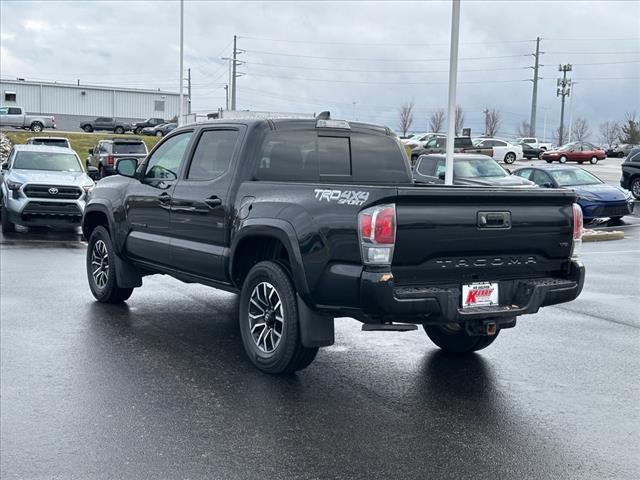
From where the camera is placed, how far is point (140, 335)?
772cm

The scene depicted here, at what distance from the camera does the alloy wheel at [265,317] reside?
6.36 m

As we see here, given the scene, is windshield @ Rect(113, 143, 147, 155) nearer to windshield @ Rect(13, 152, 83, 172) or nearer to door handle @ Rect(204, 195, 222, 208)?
windshield @ Rect(13, 152, 83, 172)

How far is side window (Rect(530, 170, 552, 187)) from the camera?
859 inches

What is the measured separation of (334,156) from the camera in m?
7.26

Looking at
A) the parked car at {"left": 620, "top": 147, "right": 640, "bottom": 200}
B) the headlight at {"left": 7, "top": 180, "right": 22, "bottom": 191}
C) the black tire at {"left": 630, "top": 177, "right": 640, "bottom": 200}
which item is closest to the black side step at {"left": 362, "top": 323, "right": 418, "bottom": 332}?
the headlight at {"left": 7, "top": 180, "right": 22, "bottom": 191}

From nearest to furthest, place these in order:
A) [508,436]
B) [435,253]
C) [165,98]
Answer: [508,436], [435,253], [165,98]

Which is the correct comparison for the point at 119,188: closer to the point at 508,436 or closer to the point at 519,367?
the point at 519,367

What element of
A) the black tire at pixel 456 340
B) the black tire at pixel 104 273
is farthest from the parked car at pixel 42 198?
the black tire at pixel 456 340

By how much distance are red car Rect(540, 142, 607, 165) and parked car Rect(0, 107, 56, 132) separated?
36.7 metres

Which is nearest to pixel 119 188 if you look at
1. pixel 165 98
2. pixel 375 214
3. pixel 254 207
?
pixel 254 207

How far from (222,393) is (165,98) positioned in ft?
284

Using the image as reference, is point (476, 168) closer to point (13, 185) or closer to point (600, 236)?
point (600, 236)

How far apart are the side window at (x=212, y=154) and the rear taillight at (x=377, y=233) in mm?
2106

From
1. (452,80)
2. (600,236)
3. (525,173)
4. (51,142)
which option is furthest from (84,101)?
(452,80)
